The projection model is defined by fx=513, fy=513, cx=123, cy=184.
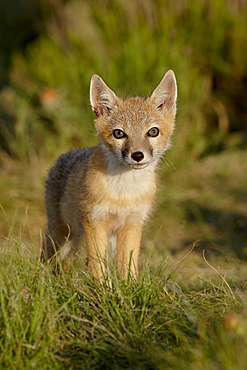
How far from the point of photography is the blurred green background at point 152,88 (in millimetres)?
7059

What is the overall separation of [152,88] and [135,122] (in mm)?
3100

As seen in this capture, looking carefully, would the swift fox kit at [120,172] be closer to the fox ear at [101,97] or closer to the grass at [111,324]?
the fox ear at [101,97]

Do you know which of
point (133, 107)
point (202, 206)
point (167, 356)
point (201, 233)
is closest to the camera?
point (167, 356)

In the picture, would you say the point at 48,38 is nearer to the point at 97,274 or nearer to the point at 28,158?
the point at 28,158

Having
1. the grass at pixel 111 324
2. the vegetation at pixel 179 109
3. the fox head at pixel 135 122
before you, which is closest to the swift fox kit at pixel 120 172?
the fox head at pixel 135 122

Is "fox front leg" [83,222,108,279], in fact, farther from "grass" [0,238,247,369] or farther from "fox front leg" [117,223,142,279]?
"grass" [0,238,247,369]

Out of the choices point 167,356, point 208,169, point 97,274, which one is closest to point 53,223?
point 97,274

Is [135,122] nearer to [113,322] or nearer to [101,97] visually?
[101,97]

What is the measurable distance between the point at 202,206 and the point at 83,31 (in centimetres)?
358

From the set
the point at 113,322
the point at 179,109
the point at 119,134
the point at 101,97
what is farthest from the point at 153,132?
the point at 179,109

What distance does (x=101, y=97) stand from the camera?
4.00 m

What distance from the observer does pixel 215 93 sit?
8.55 meters

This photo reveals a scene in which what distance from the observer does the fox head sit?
365 centimetres

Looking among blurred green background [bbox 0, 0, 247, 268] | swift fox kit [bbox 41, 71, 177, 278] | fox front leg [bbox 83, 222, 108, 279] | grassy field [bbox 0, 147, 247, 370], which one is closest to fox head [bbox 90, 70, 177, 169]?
swift fox kit [bbox 41, 71, 177, 278]
